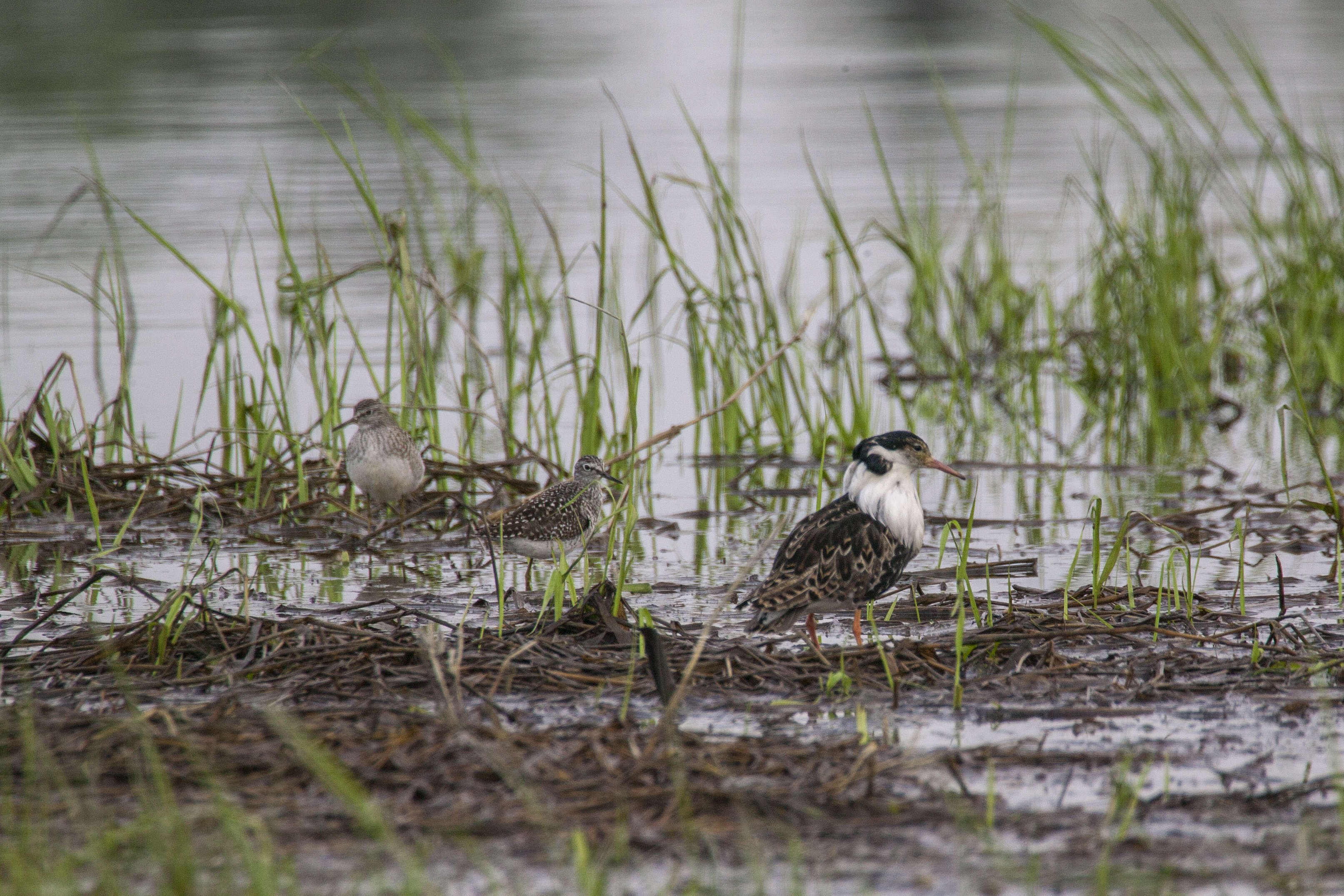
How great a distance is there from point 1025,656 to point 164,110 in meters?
19.2

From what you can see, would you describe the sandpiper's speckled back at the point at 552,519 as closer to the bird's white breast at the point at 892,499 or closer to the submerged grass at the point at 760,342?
the submerged grass at the point at 760,342

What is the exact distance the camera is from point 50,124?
1945cm

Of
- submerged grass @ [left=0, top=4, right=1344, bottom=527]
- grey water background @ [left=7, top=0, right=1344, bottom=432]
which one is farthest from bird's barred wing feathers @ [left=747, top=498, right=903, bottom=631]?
grey water background @ [left=7, top=0, right=1344, bottom=432]

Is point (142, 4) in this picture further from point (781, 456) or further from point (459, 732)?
point (459, 732)

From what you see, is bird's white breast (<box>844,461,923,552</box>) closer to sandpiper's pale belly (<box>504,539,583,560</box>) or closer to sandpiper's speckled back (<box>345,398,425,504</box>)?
sandpiper's pale belly (<box>504,539,583,560</box>)

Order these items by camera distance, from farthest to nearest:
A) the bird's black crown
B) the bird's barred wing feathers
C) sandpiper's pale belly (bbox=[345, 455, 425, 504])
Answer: sandpiper's pale belly (bbox=[345, 455, 425, 504]) → the bird's black crown → the bird's barred wing feathers

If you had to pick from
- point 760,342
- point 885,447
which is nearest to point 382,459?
point 760,342

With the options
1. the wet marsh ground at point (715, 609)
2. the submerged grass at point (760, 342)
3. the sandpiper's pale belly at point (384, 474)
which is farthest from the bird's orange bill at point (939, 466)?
the sandpiper's pale belly at point (384, 474)

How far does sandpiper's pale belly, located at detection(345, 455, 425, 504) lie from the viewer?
261 inches

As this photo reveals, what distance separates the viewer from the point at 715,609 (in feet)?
16.9

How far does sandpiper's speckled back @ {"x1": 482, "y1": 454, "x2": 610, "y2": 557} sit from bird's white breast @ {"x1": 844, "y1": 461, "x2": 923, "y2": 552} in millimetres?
1188

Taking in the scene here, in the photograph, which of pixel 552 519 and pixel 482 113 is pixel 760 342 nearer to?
pixel 552 519

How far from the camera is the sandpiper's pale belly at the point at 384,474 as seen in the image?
21.7 ft

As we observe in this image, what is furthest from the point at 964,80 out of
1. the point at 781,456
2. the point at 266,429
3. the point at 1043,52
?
the point at 266,429
